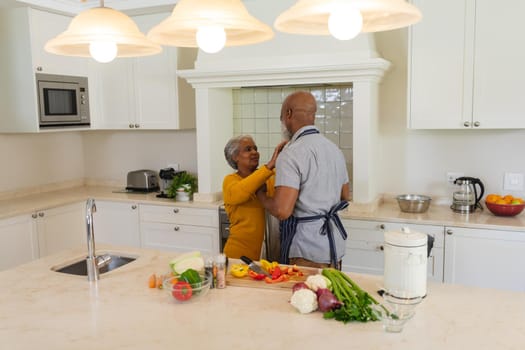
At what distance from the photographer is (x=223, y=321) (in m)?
1.74

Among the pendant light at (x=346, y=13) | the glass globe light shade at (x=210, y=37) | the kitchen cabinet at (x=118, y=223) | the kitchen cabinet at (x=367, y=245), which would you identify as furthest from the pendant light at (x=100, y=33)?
the kitchen cabinet at (x=118, y=223)

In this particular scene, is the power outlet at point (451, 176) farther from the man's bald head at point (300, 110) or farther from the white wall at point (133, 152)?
the white wall at point (133, 152)

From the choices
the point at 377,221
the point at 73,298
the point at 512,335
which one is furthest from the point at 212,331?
the point at 377,221

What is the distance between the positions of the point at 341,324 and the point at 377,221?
1.83m

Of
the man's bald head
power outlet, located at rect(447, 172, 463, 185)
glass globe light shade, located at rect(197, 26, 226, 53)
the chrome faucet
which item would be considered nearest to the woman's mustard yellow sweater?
the man's bald head

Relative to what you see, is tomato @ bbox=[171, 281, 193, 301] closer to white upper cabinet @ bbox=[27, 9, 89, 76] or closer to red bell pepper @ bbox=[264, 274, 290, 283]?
red bell pepper @ bbox=[264, 274, 290, 283]

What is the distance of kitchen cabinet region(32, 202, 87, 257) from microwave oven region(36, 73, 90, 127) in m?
0.74

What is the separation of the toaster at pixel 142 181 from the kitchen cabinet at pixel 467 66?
7.95ft

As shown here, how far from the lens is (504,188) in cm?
366

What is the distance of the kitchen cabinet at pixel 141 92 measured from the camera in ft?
14.0

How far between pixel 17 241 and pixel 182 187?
4.37 feet

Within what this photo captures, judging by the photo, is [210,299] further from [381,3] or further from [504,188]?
[504,188]

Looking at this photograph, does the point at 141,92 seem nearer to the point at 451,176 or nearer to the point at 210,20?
the point at 451,176

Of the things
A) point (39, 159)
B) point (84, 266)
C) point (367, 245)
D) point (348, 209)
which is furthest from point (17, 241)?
point (367, 245)
